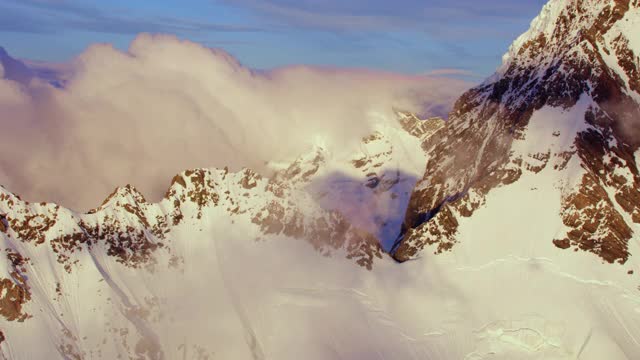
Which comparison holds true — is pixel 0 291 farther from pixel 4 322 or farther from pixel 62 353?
pixel 62 353

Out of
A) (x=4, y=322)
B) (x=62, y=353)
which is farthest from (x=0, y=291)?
(x=62, y=353)

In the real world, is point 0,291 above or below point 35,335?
above

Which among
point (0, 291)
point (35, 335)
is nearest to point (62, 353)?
point (35, 335)

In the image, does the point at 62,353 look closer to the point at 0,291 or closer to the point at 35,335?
the point at 35,335

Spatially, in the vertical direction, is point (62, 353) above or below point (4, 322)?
below
